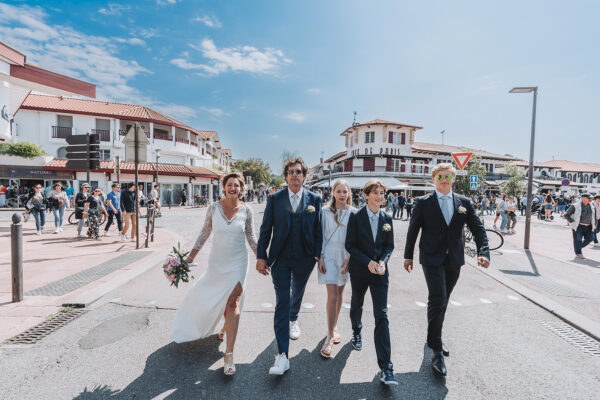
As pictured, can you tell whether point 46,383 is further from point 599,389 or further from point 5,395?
point 599,389

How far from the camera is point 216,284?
111 inches

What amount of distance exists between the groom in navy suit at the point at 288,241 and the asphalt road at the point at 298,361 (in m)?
0.42

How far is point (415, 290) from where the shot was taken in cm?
488

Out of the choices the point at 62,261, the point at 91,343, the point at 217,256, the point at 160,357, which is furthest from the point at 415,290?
the point at 62,261

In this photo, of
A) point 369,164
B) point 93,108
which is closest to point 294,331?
point 93,108

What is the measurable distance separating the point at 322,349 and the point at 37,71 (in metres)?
7.49

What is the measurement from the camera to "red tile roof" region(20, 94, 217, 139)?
81.0 feet

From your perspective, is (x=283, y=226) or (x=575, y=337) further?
(x=575, y=337)

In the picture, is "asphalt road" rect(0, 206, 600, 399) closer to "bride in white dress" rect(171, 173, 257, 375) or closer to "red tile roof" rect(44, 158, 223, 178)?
"bride in white dress" rect(171, 173, 257, 375)

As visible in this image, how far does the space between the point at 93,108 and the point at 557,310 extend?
113 ft

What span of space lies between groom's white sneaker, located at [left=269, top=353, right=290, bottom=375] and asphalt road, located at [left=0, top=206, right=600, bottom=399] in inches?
2.5

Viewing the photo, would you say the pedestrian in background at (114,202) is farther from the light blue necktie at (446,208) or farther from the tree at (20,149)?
the tree at (20,149)

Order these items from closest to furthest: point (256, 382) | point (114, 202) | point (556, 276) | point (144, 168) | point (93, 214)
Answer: point (256, 382)
point (556, 276)
point (93, 214)
point (114, 202)
point (144, 168)

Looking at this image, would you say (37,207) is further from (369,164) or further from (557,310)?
(369,164)
